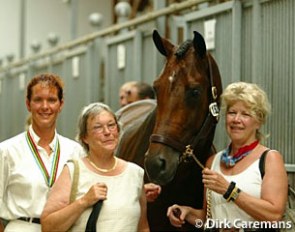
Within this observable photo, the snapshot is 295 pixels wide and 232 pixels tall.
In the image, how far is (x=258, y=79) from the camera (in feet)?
11.4

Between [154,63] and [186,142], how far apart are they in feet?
6.25

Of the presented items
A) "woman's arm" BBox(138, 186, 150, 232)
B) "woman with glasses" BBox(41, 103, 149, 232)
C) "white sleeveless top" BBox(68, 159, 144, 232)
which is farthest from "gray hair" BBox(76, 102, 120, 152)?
"woman's arm" BBox(138, 186, 150, 232)

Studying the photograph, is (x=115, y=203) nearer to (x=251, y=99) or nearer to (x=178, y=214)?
(x=178, y=214)

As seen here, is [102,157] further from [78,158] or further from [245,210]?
[245,210]

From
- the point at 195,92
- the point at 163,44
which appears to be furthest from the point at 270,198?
the point at 163,44

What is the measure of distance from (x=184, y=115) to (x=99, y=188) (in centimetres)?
57

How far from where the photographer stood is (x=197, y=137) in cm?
296

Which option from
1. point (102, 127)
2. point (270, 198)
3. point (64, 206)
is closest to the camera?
point (270, 198)

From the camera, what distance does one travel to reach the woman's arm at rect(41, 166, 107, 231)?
2545 mm

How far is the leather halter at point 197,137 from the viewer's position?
2.82 meters

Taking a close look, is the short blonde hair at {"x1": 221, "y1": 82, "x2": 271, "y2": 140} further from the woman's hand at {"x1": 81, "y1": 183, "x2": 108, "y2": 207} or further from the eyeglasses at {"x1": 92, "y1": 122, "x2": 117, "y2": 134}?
the woman's hand at {"x1": 81, "y1": 183, "x2": 108, "y2": 207}

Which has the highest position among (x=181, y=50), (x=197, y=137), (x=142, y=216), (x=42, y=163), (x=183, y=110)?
(x=181, y=50)

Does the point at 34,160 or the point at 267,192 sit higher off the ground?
the point at 34,160

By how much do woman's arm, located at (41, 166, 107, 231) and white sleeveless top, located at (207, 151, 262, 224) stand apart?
47 centimetres
